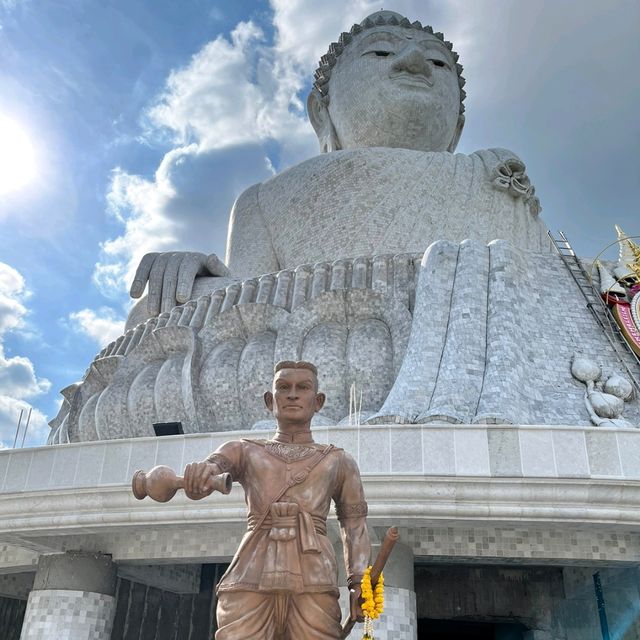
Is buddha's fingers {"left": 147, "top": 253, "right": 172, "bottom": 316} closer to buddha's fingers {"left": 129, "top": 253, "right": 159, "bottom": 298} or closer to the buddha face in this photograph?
buddha's fingers {"left": 129, "top": 253, "right": 159, "bottom": 298}

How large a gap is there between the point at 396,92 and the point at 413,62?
2.12 ft

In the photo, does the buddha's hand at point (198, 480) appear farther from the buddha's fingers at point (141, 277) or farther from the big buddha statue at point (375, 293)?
the buddha's fingers at point (141, 277)

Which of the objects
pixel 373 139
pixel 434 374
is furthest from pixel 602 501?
pixel 373 139

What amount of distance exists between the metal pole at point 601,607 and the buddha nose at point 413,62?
383 inches

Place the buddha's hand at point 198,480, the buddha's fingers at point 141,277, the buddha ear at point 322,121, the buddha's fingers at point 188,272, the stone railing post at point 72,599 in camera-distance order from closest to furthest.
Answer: the buddha's hand at point 198,480
the stone railing post at point 72,599
the buddha's fingers at point 188,272
the buddha's fingers at point 141,277
the buddha ear at point 322,121

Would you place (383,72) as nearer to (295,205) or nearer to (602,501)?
(295,205)

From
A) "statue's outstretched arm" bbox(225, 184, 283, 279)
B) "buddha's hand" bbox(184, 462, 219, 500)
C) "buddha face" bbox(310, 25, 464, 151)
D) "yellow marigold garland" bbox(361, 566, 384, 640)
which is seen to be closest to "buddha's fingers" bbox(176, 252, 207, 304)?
"statue's outstretched arm" bbox(225, 184, 283, 279)

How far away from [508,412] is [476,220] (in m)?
5.71

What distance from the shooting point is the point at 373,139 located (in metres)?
13.2

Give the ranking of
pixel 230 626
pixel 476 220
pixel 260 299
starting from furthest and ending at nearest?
pixel 476 220, pixel 260 299, pixel 230 626

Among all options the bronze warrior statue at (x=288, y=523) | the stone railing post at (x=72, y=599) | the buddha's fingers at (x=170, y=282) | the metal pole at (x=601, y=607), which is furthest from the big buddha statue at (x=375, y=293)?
the bronze warrior statue at (x=288, y=523)

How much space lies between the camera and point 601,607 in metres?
5.73

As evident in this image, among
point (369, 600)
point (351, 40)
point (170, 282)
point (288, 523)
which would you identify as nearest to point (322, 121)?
point (351, 40)

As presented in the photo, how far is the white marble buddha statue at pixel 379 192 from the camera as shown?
36.2ft
